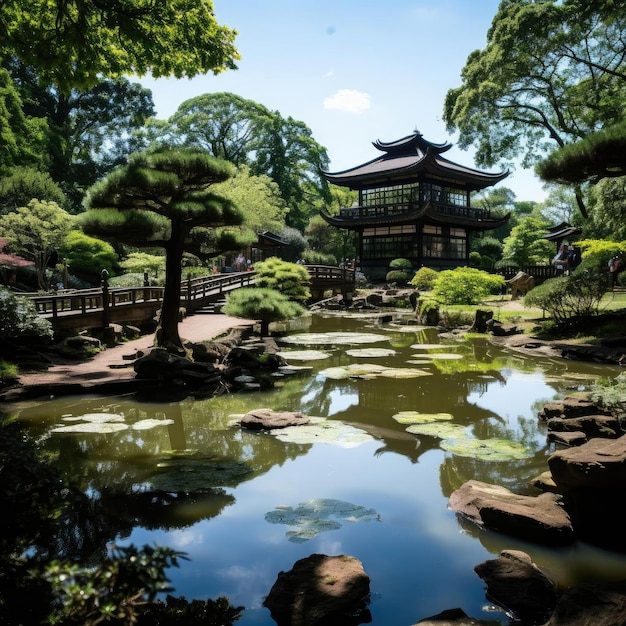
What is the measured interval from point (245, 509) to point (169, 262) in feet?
24.2

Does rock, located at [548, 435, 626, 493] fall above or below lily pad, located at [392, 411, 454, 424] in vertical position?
above

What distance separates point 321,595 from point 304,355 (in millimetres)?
9302

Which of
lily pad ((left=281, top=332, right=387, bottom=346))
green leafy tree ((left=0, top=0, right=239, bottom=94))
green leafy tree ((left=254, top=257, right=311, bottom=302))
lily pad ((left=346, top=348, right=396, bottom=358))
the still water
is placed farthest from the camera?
green leafy tree ((left=254, top=257, right=311, bottom=302))

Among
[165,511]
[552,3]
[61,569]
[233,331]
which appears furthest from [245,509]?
[552,3]

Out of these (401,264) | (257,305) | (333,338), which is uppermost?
(401,264)

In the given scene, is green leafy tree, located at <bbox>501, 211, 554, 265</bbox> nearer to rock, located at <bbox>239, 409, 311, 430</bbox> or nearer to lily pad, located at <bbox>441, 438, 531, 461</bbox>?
lily pad, located at <bbox>441, 438, 531, 461</bbox>

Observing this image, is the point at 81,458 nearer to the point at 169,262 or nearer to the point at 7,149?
the point at 169,262

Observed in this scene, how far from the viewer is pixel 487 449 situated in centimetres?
562

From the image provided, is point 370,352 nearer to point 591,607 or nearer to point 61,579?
point 591,607

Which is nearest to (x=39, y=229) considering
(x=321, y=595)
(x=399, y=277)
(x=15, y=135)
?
(x=15, y=135)

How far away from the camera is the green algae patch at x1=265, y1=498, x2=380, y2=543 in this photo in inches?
155

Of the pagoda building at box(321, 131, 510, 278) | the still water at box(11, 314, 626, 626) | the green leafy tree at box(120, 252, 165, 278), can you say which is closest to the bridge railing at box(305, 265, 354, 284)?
the pagoda building at box(321, 131, 510, 278)

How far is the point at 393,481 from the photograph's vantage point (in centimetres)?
492

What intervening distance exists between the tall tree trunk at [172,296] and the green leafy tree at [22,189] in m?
16.8
